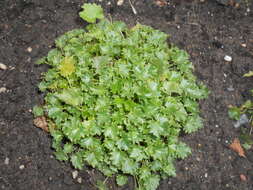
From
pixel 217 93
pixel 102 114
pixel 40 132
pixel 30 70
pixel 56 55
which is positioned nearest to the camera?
pixel 102 114

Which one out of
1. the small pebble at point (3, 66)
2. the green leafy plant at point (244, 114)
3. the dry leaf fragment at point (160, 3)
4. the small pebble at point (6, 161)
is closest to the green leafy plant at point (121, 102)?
the small pebble at point (6, 161)

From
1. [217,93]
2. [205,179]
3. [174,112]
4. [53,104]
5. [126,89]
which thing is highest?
[126,89]

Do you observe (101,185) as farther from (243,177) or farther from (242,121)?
(242,121)

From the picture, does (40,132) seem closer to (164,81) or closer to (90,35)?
(90,35)

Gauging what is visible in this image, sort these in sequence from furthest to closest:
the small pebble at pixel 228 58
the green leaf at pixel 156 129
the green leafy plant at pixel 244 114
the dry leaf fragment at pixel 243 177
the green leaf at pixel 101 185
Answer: the small pebble at pixel 228 58
the green leafy plant at pixel 244 114
the dry leaf fragment at pixel 243 177
the green leaf at pixel 101 185
the green leaf at pixel 156 129

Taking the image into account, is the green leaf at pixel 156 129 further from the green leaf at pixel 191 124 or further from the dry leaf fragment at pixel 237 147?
the dry leaf fragment at pixel 237 147

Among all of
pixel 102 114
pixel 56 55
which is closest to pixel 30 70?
pixel 56 55
